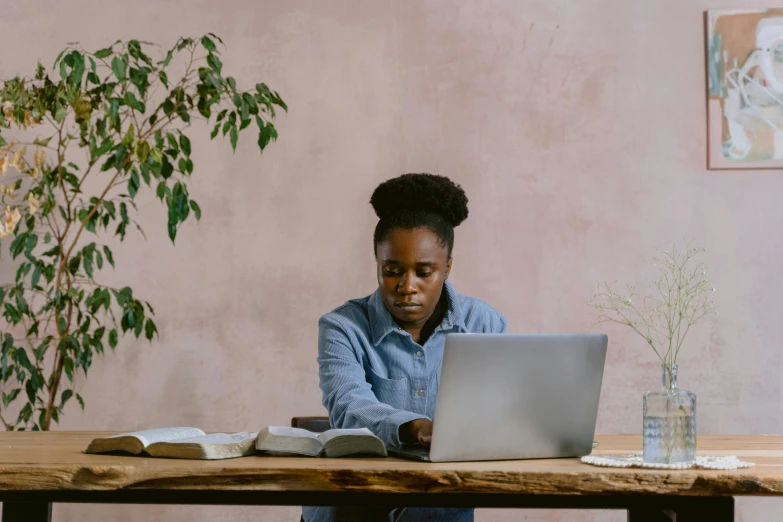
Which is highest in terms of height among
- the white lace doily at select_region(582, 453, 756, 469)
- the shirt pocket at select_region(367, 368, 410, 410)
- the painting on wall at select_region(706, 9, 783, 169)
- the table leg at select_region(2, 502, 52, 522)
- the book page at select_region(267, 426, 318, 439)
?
the painting on wall at select_region(706, 9, 783, 169)

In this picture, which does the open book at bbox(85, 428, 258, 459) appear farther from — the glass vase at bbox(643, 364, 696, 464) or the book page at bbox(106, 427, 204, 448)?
the glass vase at bbox(643, 364, 696, 464)

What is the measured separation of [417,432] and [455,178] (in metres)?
2.00

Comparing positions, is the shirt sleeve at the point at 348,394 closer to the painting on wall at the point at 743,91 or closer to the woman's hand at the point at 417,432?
the woman's hand at the point at 417,432

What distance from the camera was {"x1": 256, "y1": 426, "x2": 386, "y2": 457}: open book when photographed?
146cm

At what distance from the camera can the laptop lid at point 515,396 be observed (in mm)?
1350

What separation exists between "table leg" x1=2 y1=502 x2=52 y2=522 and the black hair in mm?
833

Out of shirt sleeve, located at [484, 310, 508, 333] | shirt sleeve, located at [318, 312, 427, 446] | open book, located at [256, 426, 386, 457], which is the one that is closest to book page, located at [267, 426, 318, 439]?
open book, located at [256, 426, 386, 457]

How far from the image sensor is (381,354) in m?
1.96

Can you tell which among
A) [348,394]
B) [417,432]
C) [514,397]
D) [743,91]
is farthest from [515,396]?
[743,91]

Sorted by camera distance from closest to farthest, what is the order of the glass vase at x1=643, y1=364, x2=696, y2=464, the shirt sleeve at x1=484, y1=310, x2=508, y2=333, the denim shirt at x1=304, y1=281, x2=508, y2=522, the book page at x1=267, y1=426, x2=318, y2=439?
1. the glass vase at x1=643, y1=364, x2=696, y2=464
2. the book page at x1=267, y1=426, x2=318, y2=439
3. the denim shirt at x1=304, y1=281, x2=508, y2=522
4. the shirt sleeve at x1=484, y1=310, x2=508, y2=333

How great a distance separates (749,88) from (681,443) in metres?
2.31

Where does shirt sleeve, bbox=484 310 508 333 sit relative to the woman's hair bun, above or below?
below

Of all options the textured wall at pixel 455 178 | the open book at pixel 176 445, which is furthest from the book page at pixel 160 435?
the textured wall at pixel 455 178

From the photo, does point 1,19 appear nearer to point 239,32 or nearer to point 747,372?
point 239,32
